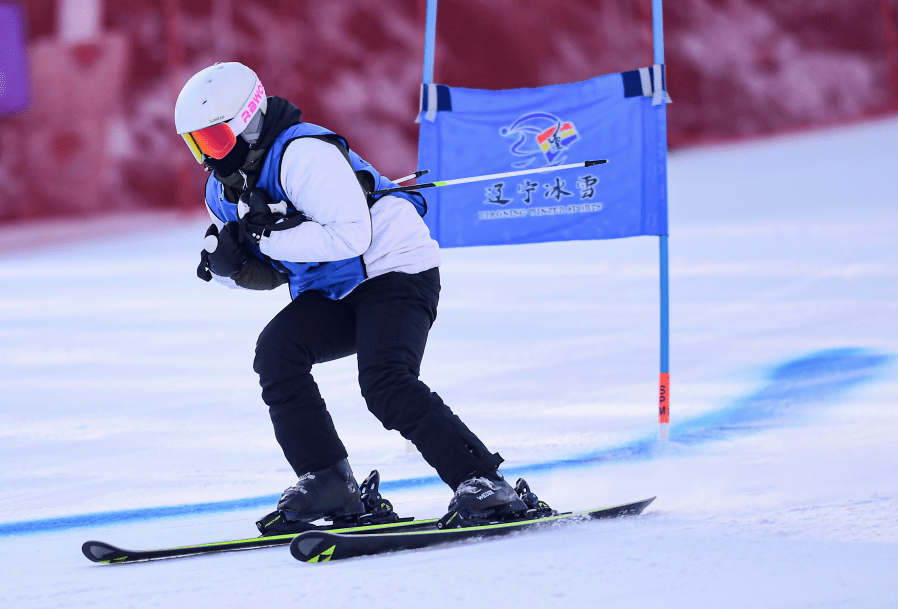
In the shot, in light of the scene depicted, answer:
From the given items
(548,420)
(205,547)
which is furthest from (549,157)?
(205,547)

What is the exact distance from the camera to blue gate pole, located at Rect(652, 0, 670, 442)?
3.33 metres

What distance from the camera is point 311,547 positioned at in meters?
2.00

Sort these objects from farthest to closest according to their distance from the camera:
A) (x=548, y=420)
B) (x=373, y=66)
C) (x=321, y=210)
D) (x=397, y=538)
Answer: (x=373, y=66)
(x=548, y=420)
(x=321, y=210)
(x=397, y=538)

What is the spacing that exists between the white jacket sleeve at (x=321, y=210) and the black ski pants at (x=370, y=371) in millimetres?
167

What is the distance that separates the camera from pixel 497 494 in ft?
7.18

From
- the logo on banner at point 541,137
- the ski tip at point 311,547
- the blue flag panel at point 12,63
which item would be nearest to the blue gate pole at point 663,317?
the logo on banner at point 541,137

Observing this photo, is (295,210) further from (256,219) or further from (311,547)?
(311,547)

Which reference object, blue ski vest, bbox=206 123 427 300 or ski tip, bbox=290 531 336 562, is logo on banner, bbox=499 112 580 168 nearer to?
blue ski vest, bbox=206 123 427 300

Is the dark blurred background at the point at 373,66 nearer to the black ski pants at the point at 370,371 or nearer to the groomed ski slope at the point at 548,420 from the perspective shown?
the groomed ski slope at the point at 548,420

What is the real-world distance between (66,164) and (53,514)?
7489mm

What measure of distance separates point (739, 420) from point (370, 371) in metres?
1.83

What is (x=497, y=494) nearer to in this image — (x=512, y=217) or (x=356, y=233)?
(x=356, y=233)

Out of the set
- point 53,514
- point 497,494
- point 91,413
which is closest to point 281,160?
point 497,494

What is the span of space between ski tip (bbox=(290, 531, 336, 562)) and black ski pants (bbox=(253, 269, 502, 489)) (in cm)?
30
